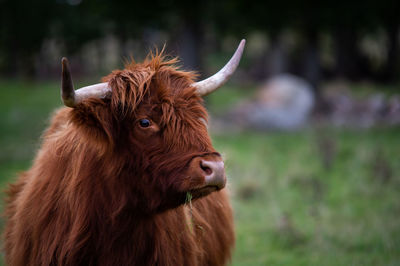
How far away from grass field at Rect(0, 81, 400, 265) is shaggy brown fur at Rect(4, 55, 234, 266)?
830 millimetres

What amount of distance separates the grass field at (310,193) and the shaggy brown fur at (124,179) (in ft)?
2.72

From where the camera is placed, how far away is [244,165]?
9281 millimetres

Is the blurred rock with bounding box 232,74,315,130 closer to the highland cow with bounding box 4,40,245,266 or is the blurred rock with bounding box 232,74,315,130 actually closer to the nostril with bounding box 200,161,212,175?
the highland cow with bounding box 4,40,245,266

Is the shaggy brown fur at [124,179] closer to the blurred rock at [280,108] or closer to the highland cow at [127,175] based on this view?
the highland cow at [127,175]

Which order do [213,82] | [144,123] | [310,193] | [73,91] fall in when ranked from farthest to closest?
[310,193]
[213,82]
[144,123]
[73,91]

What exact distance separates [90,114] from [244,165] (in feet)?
22.6

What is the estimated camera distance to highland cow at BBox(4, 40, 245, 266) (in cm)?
268

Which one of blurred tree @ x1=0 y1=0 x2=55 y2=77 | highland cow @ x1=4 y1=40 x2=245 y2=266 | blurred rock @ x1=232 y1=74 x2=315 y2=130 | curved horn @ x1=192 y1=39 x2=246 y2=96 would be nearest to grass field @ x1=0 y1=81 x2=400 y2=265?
curved horn @ x1=192 y1=39 x2=246 y2=96

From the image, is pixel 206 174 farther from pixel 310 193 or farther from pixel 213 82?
pixel 310 193

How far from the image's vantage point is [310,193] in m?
7.41

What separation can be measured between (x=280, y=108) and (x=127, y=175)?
12173mm

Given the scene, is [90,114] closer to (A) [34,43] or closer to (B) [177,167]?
(B) [177,167]

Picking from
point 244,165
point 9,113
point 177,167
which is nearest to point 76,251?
point 177,167

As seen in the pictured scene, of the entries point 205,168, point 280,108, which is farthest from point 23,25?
point 205,168
